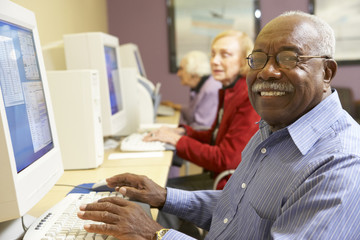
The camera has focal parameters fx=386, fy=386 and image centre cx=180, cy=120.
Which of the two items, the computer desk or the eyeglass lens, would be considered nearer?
the eyeglass lens

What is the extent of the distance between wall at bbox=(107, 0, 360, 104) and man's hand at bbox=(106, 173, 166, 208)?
3745mm

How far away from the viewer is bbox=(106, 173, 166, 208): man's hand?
1146mm

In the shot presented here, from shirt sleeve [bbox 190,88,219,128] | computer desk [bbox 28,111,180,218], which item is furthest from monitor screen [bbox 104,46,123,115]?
shirt sleeve [bbox 190,88,219,128]

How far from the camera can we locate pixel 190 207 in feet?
3.95

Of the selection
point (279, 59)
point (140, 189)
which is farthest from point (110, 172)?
point (279, 59)

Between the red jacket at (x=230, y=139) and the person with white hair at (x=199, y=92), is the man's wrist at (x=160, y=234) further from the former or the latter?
the person with white hair at (x=199, y=92)

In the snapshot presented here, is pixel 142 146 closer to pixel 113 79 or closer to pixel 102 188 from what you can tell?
pixel 113 79

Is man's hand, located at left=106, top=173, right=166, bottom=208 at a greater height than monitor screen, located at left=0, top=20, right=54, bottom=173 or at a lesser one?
lesser

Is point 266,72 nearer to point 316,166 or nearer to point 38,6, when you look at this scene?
point 316,166

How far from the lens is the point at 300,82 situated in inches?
36.5

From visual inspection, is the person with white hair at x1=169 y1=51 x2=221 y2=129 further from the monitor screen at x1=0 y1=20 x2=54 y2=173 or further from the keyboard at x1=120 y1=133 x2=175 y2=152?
the monitor screen at x1=0 y1=20 x2=54 y2=173

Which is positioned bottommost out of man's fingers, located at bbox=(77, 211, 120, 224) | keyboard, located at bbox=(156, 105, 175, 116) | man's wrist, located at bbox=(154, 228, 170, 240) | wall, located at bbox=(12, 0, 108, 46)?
keyboard, located at bbox=(156, 105, 175, 116)

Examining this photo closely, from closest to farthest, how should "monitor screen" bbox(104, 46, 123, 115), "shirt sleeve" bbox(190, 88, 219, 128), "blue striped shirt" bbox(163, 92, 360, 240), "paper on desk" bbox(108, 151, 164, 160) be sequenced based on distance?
1. "blue striped shirt" bbox(163, 92, 360, 240)
2. "paper on desk" bbox(108, 151, 164, 160)
3. "monitor screen" bbox(104, 46, 123, 115)
4. "shirt sleeve" bbox(190, 88, 219, 128)

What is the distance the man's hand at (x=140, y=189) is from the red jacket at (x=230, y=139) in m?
0.74
